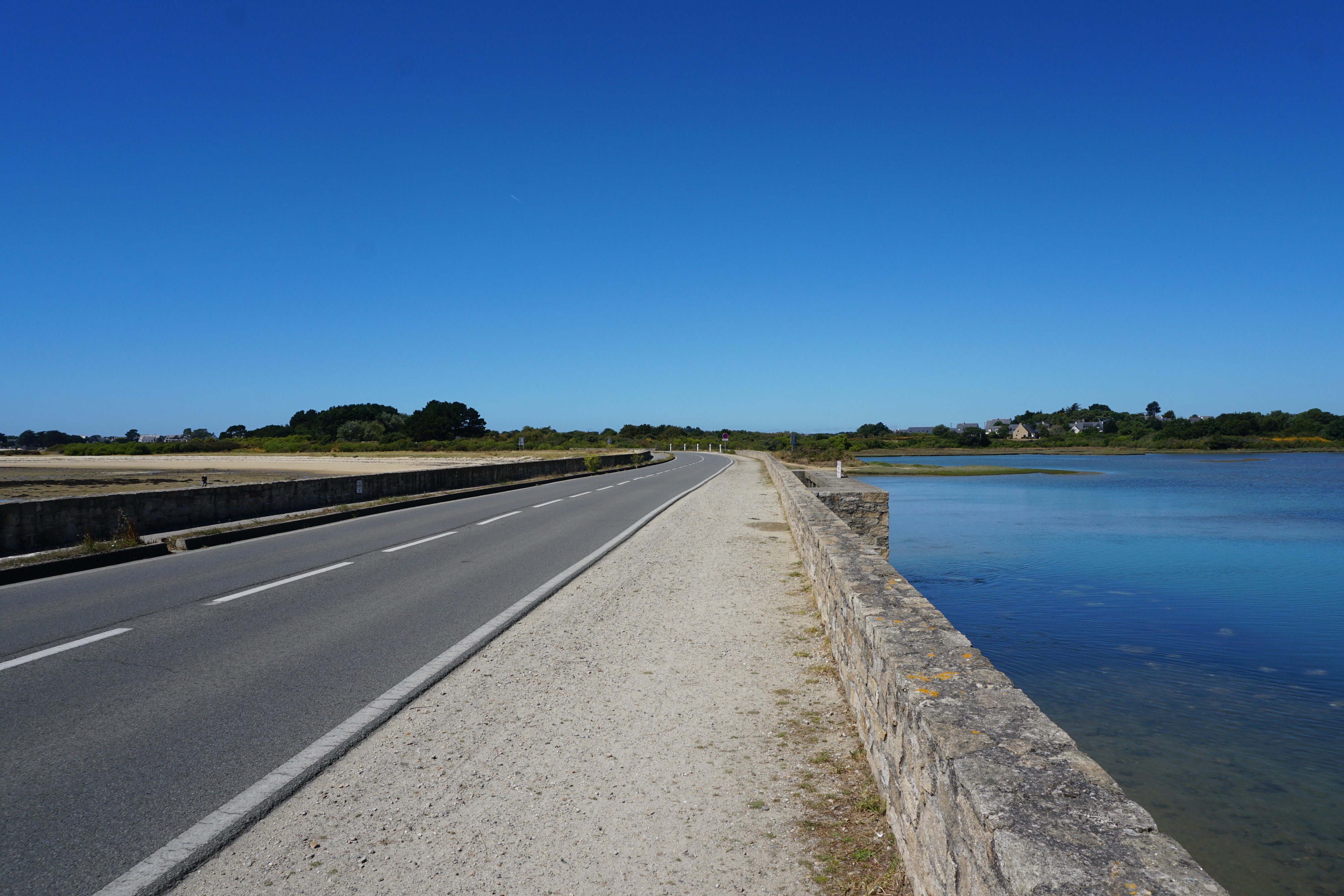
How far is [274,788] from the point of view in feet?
12.6

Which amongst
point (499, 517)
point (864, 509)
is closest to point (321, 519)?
point (499, 517)

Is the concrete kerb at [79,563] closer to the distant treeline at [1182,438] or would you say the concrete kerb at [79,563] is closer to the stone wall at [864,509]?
the stone wall at [864,509]

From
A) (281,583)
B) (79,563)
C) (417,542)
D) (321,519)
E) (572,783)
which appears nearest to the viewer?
(572,783)

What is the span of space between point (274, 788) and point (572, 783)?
1452 millimetres

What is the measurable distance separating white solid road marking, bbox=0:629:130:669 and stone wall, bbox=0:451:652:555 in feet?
19.9

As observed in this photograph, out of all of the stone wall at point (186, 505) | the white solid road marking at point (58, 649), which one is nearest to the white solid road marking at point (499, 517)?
the stone wall at point (186, 505)

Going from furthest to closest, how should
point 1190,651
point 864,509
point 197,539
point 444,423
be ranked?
point 444,423
point 864,509
point 197,539
point 1190,651

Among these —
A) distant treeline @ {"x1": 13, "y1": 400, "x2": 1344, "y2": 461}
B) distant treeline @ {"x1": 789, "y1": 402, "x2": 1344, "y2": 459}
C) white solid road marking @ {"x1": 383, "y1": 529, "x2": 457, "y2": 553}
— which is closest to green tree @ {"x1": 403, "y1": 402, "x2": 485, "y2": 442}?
distant treeline @ {"x1": 13, "y1": 400, "x2": 1344, "y2": 461}

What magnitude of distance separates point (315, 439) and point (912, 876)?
132 meters

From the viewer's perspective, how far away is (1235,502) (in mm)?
36531

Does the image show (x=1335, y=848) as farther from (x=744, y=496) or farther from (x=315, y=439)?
(x=315, y=439)

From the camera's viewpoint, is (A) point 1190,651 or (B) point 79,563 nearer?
Answer: (B) point 79,563

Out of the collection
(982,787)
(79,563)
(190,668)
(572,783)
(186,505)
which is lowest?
(572,783)

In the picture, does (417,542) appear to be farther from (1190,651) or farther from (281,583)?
(1190,651)
